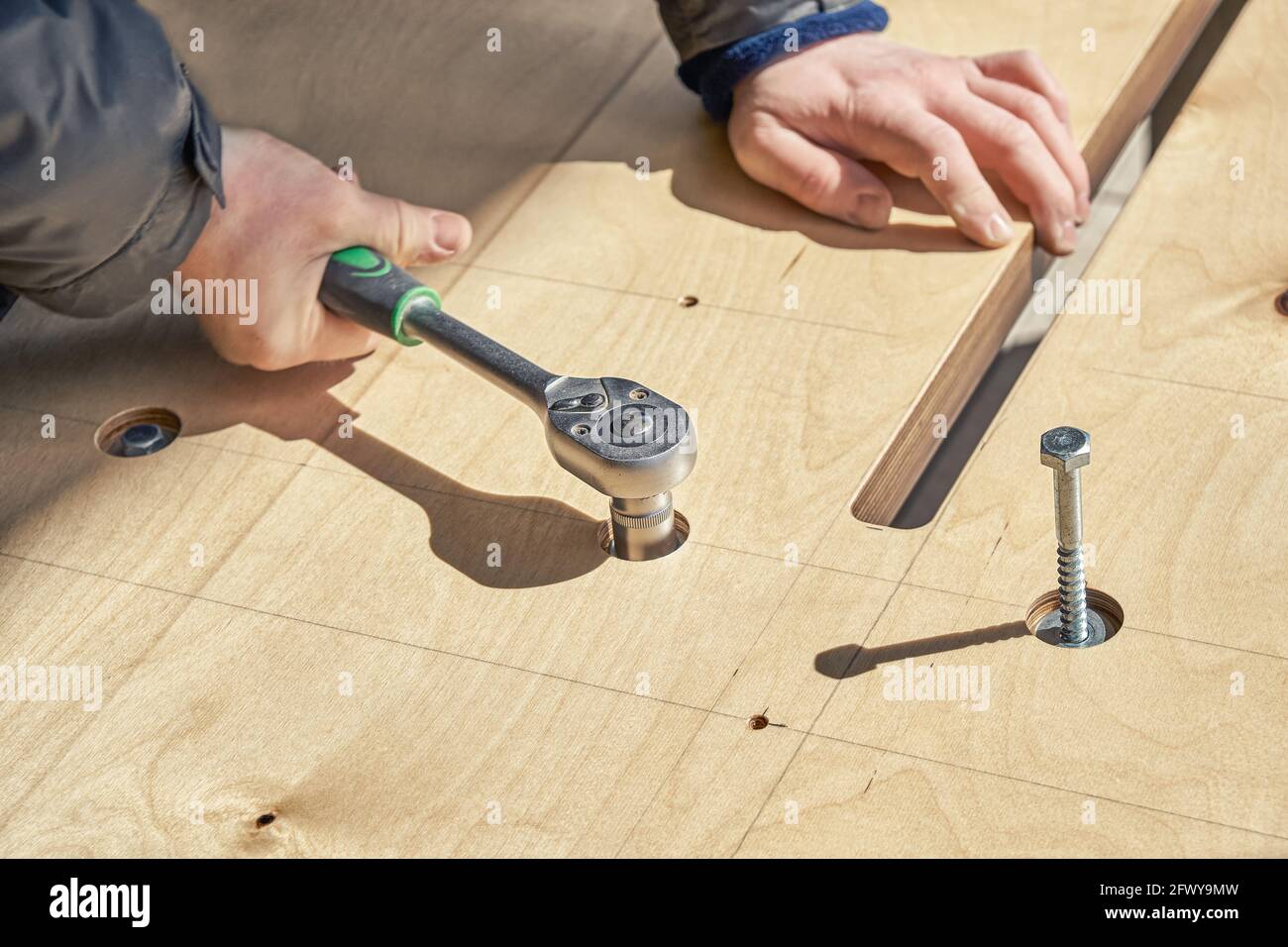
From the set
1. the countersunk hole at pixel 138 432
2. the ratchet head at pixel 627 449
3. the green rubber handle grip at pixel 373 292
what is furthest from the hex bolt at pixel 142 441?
the ratchet head at pixel 627 449

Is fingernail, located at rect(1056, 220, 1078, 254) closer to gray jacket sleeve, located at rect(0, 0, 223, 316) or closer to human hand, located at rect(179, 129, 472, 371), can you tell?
human hand, located at rect(179, 129, 472, 371)

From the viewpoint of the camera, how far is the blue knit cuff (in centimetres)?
117

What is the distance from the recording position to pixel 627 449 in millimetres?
811

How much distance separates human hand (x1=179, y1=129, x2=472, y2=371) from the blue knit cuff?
304 millimetres

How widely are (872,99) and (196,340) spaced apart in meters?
0.51

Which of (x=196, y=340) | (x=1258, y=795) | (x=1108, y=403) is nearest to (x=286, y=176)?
(x=196, y=340)

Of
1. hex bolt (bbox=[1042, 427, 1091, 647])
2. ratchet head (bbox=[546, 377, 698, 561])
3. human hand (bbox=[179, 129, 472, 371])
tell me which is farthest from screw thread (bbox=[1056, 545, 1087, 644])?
human hand (bbox=[179, 129, 472, 371])

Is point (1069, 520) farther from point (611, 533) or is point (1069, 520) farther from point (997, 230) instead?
point (997, 230)

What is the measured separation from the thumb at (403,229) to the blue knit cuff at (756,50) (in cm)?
24

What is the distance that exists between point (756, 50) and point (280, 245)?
0.41m

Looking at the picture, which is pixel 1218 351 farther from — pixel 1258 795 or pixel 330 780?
pixel 330 780

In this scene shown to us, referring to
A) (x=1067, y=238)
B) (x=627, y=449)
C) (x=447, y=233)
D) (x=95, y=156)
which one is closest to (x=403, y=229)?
(x=447, y=233)

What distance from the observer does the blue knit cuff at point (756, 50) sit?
117 centimetres

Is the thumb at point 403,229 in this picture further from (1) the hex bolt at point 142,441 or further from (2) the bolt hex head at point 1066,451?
(2) the bolt hex head at point 1066,451
